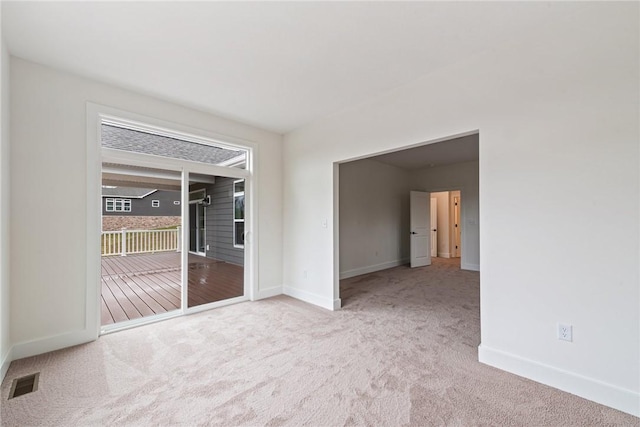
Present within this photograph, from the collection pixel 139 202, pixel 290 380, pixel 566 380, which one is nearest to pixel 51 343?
pixel 139 202

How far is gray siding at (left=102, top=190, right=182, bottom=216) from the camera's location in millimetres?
3712

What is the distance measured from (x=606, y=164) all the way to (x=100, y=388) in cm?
398

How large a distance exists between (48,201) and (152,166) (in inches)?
40.3

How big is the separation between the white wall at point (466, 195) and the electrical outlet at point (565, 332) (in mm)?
4832

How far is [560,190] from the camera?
6.64ft

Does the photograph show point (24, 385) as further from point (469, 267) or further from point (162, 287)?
point (469, 267)

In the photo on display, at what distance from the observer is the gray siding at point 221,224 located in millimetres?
4297

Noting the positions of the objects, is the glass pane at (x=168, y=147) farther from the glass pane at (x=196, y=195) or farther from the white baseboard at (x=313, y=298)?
the white baseboard at (x=313, y=298)

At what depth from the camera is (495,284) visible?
2.34 m

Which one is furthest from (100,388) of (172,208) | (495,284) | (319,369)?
(495,284)

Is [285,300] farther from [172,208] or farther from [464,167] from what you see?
[464,167]

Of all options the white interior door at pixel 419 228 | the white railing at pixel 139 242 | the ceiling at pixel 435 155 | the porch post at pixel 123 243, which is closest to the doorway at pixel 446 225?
the white interior door at pixel 419 228

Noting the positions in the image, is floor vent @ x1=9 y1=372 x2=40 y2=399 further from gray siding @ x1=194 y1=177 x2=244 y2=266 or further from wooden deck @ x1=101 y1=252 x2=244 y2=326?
gray siding @ x1=194 y1=177 x2=244 y2=266

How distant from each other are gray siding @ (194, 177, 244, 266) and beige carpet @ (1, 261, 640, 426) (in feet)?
3.89
